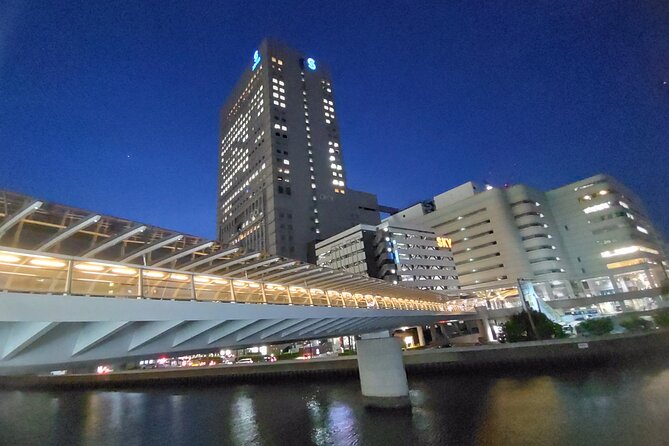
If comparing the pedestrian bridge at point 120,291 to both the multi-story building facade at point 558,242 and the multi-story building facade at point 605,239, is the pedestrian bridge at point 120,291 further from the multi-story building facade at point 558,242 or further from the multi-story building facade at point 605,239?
the multi-story building facade at point 605,239

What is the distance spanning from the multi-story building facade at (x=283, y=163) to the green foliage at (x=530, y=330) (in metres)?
62.9

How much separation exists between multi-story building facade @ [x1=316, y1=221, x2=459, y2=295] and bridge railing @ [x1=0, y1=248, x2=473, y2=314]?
7030 centimetres

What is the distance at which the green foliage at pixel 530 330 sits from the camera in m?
40.1

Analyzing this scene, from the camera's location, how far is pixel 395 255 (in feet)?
284

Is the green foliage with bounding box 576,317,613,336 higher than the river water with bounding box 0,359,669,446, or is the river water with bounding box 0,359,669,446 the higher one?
the green foliage with bounding box 576,317,613,336

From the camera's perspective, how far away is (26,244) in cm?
979

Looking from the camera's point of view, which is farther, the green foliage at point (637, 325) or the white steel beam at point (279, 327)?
the green foliage at point (637, 325)

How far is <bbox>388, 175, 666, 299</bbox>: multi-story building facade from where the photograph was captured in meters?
82.0

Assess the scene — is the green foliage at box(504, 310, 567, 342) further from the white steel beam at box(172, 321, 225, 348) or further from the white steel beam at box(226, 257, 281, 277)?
the white steel beam at box(172, 321, 225, 348)

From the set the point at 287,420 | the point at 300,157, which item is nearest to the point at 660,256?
the point at 300,157

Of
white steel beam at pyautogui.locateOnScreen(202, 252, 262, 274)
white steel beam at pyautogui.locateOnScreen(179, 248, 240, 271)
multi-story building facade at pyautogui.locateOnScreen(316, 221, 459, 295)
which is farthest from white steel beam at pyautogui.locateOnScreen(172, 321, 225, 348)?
multi-story building facade at pyautogui.locateOnScreen(316, 221, 459, 295)

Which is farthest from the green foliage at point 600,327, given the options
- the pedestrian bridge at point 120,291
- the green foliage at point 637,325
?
the pedestrian bridge at point 120,291

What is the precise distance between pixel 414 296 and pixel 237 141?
349ft

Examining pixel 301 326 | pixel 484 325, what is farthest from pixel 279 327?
pixel 484 325
